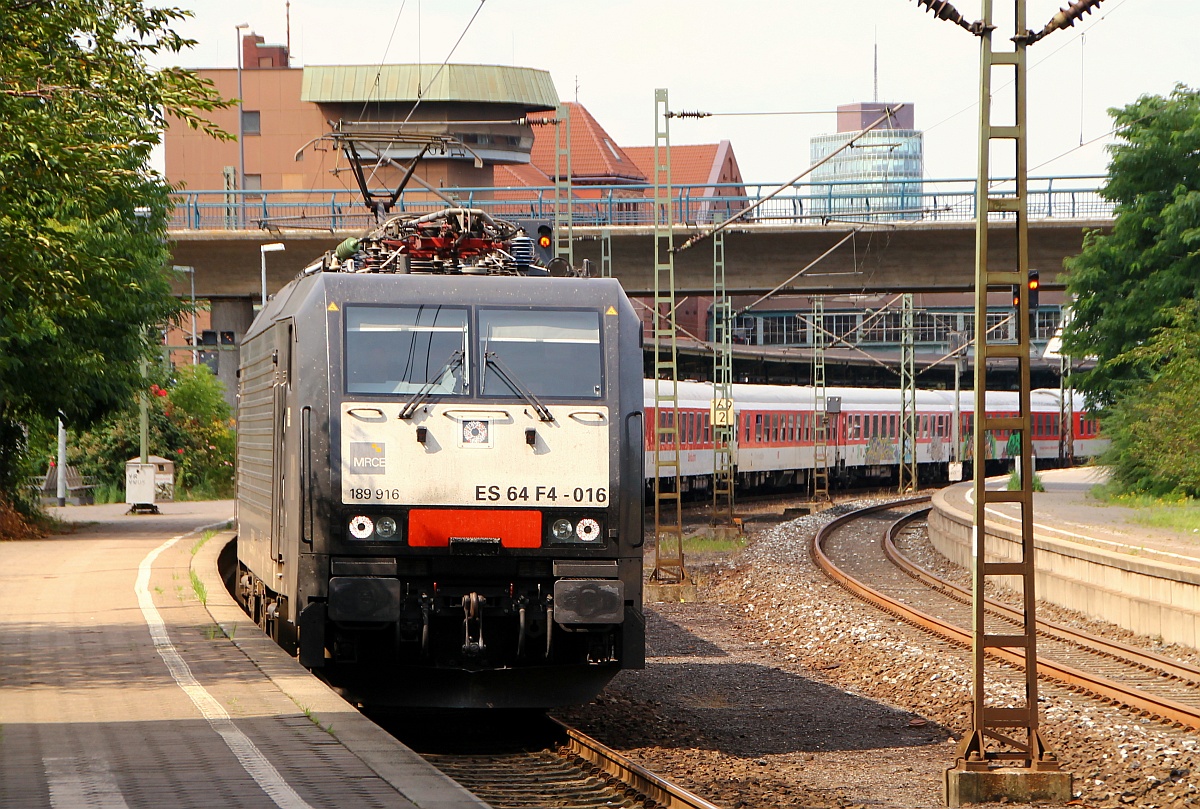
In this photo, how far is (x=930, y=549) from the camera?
3161cm

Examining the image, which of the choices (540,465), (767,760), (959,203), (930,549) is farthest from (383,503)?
(959,203)

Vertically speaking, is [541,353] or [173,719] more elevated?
[541,353]

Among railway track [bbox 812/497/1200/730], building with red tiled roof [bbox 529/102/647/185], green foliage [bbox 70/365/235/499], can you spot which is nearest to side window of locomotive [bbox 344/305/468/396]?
railway track [bbox 812/497/1200/730]

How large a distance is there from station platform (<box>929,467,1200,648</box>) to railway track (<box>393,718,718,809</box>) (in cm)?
807

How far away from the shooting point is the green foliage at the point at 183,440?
45.0 metres

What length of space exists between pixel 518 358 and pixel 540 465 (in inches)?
31.4

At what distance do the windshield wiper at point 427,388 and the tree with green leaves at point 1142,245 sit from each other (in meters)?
24.7

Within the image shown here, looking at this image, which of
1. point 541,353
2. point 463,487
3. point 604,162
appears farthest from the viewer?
point 604,162

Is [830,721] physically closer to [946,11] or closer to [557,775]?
[557,775]

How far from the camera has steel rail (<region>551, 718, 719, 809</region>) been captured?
8.49 m

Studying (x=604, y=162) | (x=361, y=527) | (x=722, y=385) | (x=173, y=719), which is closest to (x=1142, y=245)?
(x=722, y=385)

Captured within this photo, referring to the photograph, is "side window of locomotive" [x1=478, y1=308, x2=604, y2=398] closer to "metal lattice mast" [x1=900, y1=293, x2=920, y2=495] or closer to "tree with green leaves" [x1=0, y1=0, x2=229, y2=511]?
"tree with green leaves" [x1=0, y1=0, x2=229, y2=511]

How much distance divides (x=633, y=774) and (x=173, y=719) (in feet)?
8.58

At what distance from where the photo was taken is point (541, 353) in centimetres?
1073
